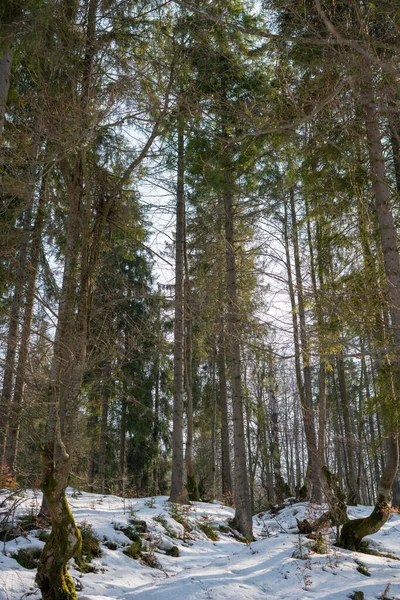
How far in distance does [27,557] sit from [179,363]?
632 centimetres

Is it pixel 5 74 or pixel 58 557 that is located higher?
pixel 5 74

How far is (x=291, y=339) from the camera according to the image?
581 cm

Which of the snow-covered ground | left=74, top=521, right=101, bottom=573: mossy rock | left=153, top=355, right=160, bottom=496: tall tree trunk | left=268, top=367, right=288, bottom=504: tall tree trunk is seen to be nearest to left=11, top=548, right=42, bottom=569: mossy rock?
the snow-covered ground

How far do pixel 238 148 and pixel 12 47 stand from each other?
4.04 m

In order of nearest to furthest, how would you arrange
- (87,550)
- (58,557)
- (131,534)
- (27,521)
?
(58,557) < (87,550) < (27,521) < (131,534)

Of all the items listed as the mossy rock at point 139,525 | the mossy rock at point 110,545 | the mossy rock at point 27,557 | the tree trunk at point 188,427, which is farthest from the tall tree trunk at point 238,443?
the mossy rock at point 27,557

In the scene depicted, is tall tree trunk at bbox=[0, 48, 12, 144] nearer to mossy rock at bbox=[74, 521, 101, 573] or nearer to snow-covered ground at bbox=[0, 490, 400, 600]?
snow-covered ground at bbox=[0, 490, 400, 600]

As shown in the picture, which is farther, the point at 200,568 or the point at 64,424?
the point at 200,568

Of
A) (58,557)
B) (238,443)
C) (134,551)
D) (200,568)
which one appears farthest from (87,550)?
(238,443)

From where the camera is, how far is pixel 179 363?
1107cm

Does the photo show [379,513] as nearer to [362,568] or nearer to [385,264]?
[362,568]

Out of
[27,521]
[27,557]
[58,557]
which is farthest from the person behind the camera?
[27,521]

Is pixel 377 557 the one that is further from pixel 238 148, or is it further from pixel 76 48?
pixel 76 48

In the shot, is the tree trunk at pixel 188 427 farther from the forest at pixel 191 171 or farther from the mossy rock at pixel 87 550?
the mossy rock at pixel 87 550
